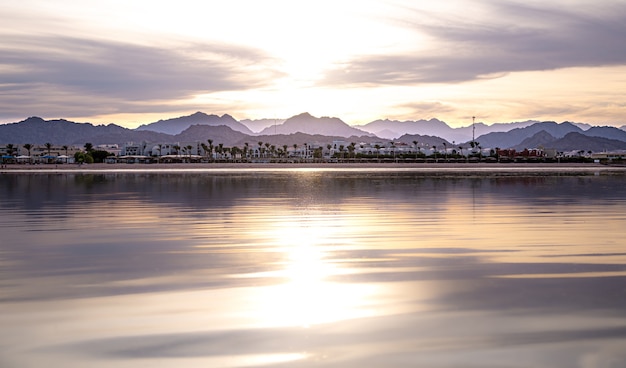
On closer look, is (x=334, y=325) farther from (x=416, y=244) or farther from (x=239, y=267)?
(x=416, y=244)

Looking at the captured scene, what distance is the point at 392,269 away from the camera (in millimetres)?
10328

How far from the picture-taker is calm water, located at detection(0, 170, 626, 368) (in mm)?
6250

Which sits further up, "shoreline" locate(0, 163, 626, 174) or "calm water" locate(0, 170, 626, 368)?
"shoreline" locate(0, 163, 626, 174)

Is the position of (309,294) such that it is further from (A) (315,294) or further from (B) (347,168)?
(B) (347,168)

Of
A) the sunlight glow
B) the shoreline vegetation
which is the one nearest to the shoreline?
the shoreline vegetation

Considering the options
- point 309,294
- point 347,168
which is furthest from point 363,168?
point 309,294

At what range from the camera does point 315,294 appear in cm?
856

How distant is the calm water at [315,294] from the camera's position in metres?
6.25

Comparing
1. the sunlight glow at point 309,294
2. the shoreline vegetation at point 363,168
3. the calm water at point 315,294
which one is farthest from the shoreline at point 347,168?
the sunlight glow at point 309,294

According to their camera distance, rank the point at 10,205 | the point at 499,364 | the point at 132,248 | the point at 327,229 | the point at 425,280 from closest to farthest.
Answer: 1. the point at 499,364
2. the point at 425,280
3. the point at 132,248
4. the point at 327,229
5. the point at 10,205

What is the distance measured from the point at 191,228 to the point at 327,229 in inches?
144

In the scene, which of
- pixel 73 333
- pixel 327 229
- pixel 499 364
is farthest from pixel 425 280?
pixel 327 229

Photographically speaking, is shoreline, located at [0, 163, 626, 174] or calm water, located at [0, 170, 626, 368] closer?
calm water, located at [0, 170, 626, 368]

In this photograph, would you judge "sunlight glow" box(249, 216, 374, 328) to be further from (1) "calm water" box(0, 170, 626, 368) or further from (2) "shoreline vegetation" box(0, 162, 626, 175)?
(2) "shoreline vegetation" box(0, 162, 626, 175)
